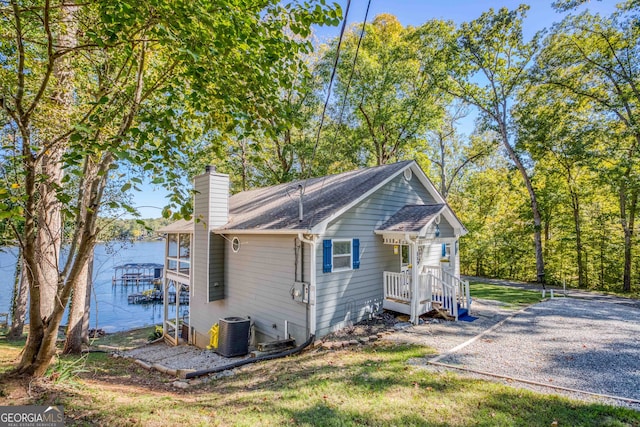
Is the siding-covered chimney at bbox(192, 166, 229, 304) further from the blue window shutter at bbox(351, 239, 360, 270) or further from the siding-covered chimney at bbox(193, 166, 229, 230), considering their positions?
the blue window shutter at bbox(351, 239, 360, 270)

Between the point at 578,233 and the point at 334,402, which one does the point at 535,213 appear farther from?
the point at 334,402

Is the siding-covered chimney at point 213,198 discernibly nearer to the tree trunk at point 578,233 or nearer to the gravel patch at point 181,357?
the gravel patch at point 181,357

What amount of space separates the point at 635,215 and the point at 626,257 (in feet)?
10.5

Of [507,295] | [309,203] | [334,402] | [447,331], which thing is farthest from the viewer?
[507,295]

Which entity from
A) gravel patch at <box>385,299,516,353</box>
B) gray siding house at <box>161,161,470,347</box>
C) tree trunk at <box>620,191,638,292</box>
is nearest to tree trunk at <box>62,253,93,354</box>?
gray siding house at <box>161,161,470,347</box>

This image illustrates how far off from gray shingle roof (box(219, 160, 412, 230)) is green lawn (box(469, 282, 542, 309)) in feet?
21.9

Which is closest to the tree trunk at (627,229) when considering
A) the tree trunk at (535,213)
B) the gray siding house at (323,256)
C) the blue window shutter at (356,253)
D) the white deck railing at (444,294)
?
the tree trunk at (535,213)

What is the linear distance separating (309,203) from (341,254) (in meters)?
2.07

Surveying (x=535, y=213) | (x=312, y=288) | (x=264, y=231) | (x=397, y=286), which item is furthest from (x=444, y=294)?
(x=535, y=213)

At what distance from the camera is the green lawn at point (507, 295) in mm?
11867

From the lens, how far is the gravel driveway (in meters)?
5.21

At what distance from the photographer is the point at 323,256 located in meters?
8.12

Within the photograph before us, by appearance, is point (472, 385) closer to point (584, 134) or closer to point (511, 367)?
point (511, 367)

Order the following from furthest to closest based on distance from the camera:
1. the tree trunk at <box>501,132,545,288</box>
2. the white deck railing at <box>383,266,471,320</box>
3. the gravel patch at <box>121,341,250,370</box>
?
the tree trunk at <box>501,132,545,288</box>, the white deck railing at <box>383,266,471,320</box>, the gravel patch at <box>121,341,250,370</box>
